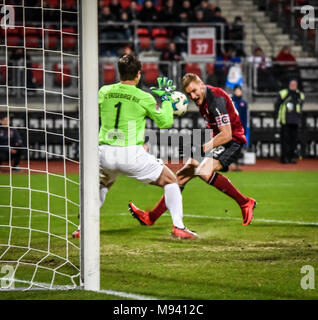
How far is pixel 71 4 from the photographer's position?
68.5 ft

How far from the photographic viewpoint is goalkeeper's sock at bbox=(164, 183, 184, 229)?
7.95 m

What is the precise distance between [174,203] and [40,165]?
406 inches

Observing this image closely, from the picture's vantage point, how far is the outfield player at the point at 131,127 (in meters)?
7.88

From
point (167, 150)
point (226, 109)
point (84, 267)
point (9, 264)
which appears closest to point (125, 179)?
point (167, 150)

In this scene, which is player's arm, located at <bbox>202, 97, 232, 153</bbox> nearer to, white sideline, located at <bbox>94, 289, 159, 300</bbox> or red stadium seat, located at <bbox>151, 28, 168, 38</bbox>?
white sideline, located at <bbox>94, 289, 159, 300</bbox>

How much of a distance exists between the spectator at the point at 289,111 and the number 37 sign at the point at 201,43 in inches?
86.2

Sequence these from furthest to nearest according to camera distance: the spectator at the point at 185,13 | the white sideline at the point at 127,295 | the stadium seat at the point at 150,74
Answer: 1. the spectator at the point at 185,13
2. the stadium seat at the point at 150,74
3. the white sideline at the point at 127,295

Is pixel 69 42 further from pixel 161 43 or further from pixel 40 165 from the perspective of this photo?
pixel 40 165

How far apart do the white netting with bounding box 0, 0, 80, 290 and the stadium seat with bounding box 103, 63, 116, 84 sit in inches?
28.2

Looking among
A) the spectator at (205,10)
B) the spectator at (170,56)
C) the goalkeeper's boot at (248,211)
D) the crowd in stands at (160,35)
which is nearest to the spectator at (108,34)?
the crowd in stands at (160,35)

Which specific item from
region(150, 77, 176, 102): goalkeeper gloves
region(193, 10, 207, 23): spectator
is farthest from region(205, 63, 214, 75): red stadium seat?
region(150, 77, 176, 102): goalkeeper gloves

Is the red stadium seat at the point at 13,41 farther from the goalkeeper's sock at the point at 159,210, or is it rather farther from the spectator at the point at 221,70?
the goalkeeper's sock at the point at 159,210

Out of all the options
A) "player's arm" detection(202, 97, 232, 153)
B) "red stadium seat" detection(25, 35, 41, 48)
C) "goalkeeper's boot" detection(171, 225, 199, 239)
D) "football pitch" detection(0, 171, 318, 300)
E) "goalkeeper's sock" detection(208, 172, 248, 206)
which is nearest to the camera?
"football pitch" detection(0, 171, 318, 300)
